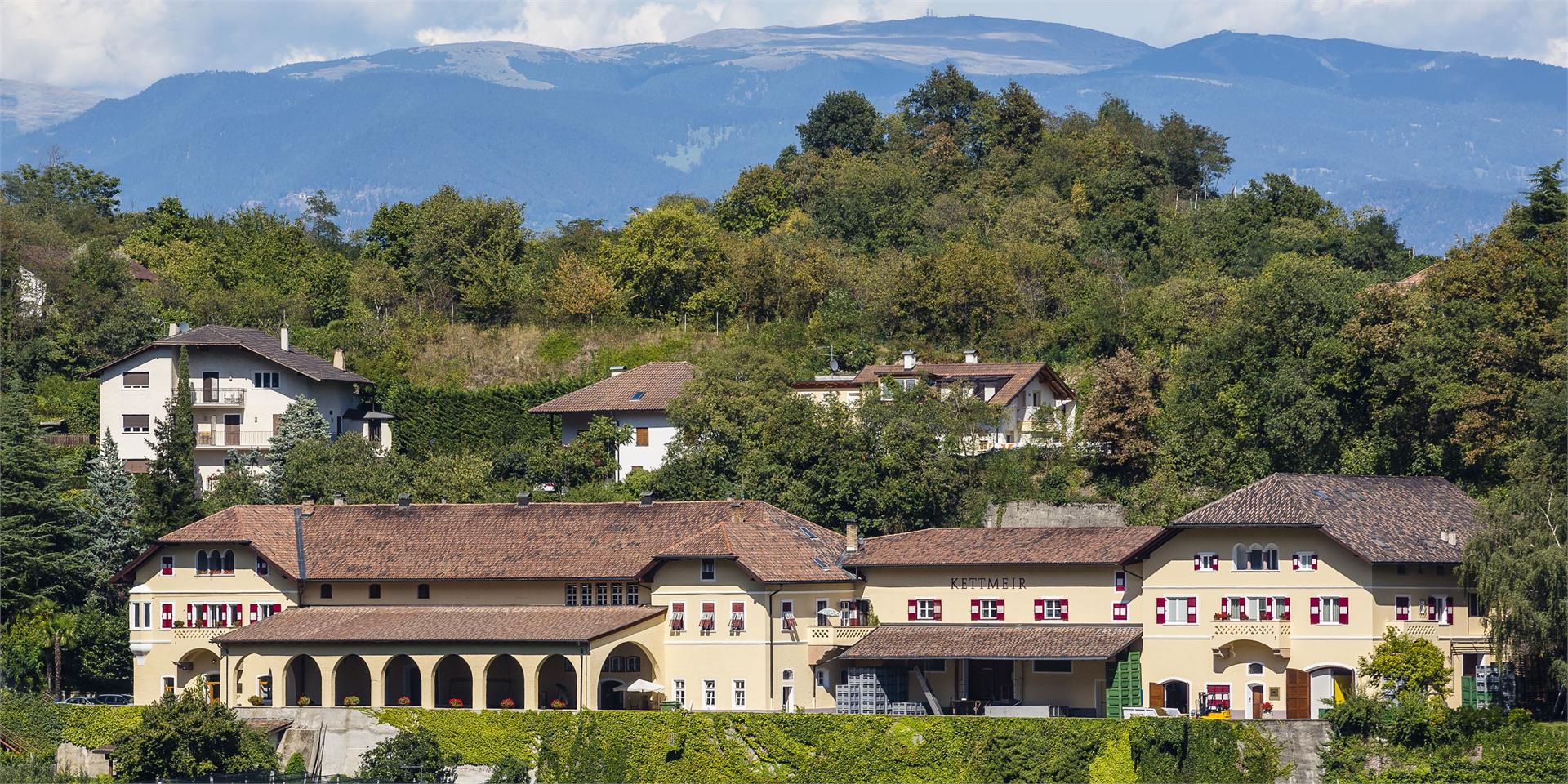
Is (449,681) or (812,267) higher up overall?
(812,267)

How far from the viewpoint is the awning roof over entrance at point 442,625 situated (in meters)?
68.8

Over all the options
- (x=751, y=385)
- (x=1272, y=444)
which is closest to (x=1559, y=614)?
(x=1272, y=444)

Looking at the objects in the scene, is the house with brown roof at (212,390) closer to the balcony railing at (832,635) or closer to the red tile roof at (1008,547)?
the red tile roof at (1008,547)

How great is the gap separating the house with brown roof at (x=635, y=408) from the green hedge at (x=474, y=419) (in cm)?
70

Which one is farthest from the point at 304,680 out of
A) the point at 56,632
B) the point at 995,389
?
the point at 995,389

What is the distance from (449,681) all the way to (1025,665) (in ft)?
59.4

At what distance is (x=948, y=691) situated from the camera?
69375mm

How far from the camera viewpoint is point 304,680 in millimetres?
72438

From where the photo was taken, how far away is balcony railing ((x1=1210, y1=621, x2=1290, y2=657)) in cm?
6562

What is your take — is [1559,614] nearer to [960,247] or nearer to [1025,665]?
[1025,665]

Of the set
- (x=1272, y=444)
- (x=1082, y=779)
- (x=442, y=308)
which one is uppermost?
(x=442, y=308)

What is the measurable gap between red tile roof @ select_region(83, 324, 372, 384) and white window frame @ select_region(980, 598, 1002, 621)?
33.0 metres

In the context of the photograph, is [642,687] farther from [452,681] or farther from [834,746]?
[834,746]

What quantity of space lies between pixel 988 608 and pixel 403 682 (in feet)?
61.0
